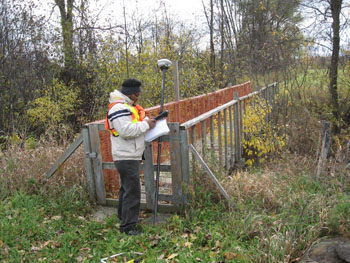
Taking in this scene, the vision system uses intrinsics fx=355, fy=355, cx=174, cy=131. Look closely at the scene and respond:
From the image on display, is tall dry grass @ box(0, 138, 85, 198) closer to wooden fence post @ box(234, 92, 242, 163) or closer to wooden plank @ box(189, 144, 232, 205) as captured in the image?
wooden plank @ box(189, 144, 232, 205)

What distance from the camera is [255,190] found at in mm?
4875

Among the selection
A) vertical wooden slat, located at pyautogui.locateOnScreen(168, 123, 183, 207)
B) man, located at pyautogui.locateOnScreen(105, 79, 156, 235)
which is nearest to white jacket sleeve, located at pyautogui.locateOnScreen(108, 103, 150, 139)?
man, located at pyautogui.locateOnScreen(105, 79, 156, 235)

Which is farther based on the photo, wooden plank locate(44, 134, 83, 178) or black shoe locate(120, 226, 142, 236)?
wooden plank locate(44, 134, 83, 178)

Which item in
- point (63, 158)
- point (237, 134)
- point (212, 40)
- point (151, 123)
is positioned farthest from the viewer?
point (212, 40)

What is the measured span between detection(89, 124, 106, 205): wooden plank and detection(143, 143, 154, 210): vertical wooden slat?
690 mm

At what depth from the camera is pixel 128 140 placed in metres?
4.21

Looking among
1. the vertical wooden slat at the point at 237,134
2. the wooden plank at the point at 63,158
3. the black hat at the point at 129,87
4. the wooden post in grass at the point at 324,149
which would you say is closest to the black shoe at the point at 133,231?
the wooden plank at the point at 63,158

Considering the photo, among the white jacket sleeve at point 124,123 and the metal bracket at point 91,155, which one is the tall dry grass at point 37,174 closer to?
A: the metal bracket at point 91,155

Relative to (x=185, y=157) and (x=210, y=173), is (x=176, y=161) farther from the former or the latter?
(x=210, y=173)

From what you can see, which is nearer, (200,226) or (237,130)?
(200,226)

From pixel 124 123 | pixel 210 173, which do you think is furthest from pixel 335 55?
pixel 124 123

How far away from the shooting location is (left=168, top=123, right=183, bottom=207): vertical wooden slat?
4.66 metres

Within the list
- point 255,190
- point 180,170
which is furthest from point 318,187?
point 180,170

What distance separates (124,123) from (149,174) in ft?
3.50
